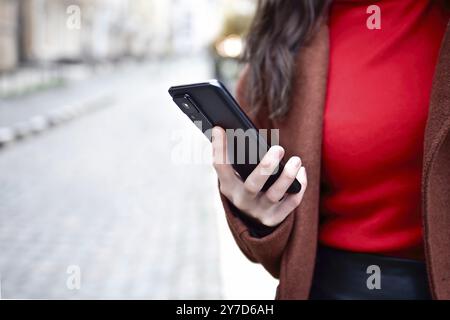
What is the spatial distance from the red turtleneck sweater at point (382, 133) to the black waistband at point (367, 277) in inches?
1.0

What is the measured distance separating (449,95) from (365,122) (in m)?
0.21

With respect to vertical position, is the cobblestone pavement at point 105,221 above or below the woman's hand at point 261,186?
below

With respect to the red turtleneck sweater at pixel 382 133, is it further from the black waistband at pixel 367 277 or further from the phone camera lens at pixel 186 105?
the phone camera lens at pixel 186 105

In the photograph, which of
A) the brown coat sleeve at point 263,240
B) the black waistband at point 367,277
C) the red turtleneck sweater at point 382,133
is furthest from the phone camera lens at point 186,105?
the black waistband at point 367,277

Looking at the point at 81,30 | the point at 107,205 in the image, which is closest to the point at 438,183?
the point at 107,205

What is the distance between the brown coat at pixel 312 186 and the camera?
1.19 m

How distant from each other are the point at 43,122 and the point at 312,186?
36.5 ft

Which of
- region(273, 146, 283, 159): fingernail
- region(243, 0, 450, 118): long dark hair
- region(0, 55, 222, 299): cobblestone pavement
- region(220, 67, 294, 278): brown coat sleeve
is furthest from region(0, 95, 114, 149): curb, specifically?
region(273, 146, 283, 159): fingernail

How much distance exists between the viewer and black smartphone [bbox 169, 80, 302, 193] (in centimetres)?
121

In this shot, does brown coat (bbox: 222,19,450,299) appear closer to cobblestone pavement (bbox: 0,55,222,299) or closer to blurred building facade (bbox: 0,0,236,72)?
blurred building facade (bbox: 0,0,236,72)

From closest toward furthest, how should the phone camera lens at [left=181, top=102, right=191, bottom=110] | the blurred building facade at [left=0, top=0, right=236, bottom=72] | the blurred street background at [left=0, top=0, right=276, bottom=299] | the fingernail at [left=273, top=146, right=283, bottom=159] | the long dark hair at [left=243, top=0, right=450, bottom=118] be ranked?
the fingernail at [left=273, top=146, right=283, bottom=159], the phone camera lens at [left=181, top=102, right=191, bottom=110], the long dark hair at [left=243, top=0, right=450, bottom=118], the blurred street background at [left=0, top=0, right=276, bottom=299], the blurred building facade at [left=0, top=0, right=236, bottom=72]

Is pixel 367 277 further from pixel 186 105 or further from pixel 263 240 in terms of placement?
pixel 186 105

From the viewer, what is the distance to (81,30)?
1340 inches

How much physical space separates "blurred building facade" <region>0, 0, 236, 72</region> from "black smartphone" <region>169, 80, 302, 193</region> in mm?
2853
